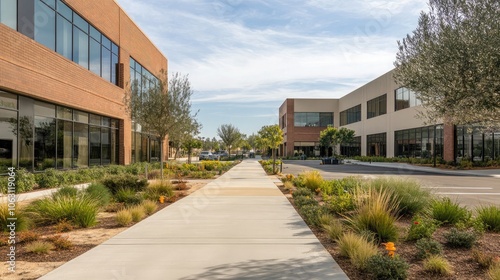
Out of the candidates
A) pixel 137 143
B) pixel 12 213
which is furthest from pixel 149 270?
pixel 137 143

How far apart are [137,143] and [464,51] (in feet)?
91.2

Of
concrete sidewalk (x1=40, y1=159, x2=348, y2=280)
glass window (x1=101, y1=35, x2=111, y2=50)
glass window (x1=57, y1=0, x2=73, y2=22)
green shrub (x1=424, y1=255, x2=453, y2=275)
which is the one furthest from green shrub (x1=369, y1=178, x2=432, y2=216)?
glass window (x1=101, y1=35, x2=111, y2=50)

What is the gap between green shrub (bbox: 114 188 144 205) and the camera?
11.8m

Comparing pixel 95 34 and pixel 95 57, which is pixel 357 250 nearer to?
pixel 95 57

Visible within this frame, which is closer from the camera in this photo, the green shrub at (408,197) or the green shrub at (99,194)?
the green shrub at (408,197)

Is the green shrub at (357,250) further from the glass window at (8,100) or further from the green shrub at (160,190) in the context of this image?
the glass window at (8,100)

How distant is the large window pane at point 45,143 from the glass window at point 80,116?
2300mm

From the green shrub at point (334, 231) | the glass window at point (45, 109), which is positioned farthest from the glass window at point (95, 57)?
the green shrub at point (334, 231)

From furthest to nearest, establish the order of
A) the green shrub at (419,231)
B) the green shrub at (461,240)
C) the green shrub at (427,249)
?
1. the green shrub at (419,231)
2. the green shrub at (461,240)
3. the green shrub at (427,249)

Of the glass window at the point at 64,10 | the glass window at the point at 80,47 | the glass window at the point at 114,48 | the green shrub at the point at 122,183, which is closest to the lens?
the green shrub at the point at 122,183

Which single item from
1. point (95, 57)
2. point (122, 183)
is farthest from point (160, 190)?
point (95, 57)

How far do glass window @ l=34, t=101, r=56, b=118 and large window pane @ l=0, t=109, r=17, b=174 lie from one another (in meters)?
1.68

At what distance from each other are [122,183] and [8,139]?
18.0ft

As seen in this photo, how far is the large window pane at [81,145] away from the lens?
69.6 ft
